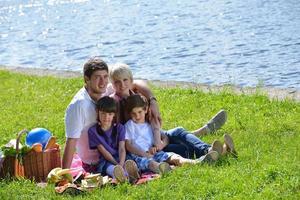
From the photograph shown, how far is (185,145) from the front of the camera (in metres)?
7.33

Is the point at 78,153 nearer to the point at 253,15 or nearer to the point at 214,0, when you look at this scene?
the point at 253,15

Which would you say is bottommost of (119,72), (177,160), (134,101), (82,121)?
(177,160)

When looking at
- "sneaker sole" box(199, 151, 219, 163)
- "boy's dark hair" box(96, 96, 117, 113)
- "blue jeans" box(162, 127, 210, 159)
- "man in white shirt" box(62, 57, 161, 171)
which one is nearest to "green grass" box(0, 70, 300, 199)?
"sneaker sole" box(199, 151, 219, 163)

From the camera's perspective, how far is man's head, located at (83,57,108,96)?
22.8 ft

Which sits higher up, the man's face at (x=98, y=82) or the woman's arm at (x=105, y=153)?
the man's face at (x=98, y=82)

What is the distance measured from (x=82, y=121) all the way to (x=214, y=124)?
176 cm

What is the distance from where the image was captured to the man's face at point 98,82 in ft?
22.9

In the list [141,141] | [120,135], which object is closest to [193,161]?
[141,141]

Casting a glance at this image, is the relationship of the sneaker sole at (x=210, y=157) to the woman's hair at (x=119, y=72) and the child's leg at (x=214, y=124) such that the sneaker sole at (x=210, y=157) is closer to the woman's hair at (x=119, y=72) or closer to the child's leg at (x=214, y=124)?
the woman's hair at (x=119, y=72)

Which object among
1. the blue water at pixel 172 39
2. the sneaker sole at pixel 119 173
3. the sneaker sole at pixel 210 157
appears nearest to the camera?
the sneaker sole at pixel 119 173

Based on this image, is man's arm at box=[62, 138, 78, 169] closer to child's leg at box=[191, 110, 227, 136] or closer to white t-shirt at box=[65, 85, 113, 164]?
white t-shirt at box=[65, 85, 113, 164]

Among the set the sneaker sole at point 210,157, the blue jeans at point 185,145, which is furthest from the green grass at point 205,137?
the blue jeans at point 185,145

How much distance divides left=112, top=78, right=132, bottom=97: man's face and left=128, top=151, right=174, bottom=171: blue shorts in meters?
0.62

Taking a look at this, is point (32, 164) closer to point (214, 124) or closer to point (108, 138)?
point (108, 138)
